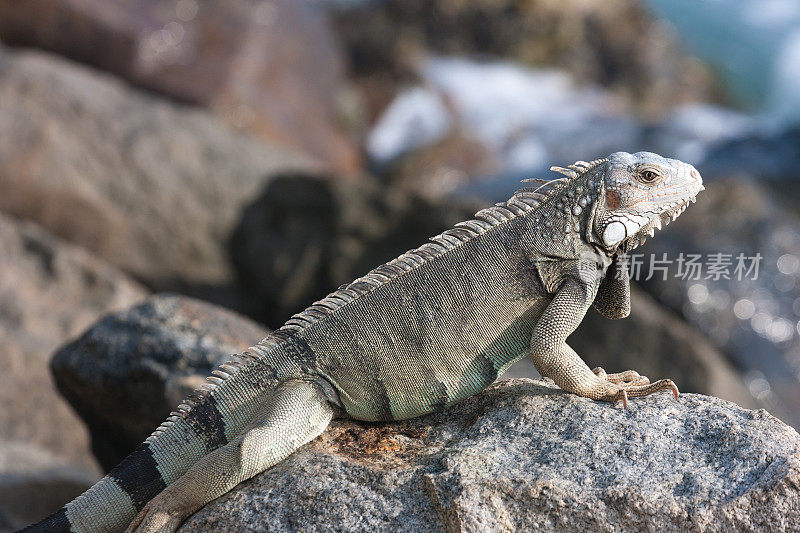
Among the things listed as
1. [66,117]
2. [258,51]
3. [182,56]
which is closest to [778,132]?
[258,51]

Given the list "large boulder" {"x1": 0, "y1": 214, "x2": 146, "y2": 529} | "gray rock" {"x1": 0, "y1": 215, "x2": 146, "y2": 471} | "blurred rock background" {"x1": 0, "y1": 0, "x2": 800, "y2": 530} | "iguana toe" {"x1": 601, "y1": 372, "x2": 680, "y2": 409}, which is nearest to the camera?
"iguana toe" {"x1": 601, "y1": 372, "x2": 680, "y2": 409}

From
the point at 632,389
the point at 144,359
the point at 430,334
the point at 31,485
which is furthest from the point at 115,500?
the point at 632,389

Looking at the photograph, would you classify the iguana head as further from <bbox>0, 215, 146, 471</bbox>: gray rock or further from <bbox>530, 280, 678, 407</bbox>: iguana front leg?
<bbox>0, 215, 146, 471</bbox>: gray rock

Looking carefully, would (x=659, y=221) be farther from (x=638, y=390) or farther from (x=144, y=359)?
(x=144, y=359)

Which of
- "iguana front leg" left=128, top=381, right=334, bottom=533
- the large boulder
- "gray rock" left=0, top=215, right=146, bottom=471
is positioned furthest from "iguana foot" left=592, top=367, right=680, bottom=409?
"gray rock" left=0, top=215, right=146, bottom=471

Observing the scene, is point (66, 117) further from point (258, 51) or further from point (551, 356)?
point (551, 356)

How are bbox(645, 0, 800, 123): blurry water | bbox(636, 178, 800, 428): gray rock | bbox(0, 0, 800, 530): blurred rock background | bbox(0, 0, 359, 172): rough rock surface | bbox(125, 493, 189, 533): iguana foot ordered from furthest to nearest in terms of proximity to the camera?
bbox(645, 0, 800, 123): blurry water
bbox(0, 0, 359, 172): rough rock surface
bbox(636, 178, 800, 428): gray rock
bbox(0, 0, 800, 530): blurred rock background
bbox(125, 493, 189, 533): iguana foot

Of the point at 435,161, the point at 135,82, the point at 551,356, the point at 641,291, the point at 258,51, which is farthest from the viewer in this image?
the point at 435,161
